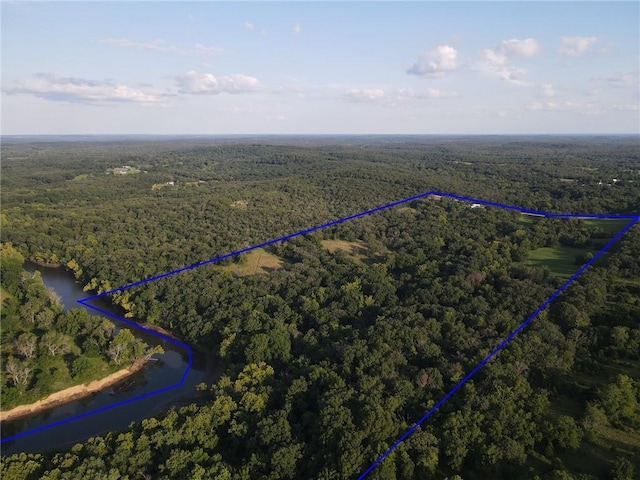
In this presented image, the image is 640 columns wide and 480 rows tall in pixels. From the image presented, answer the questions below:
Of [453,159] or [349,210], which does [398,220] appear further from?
[453,159]

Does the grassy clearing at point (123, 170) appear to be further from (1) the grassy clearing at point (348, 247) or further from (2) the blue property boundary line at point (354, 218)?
(1) the grassy clearing at point (348, 247)

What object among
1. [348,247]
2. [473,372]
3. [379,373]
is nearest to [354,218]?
[348,247]

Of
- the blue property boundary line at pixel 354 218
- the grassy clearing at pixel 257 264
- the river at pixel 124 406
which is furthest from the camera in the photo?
the grassy clearing at pixel 257 264

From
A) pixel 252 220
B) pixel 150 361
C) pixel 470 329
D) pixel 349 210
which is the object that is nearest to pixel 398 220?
pixel 349 210

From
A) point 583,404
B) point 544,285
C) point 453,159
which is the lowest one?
point 583,404

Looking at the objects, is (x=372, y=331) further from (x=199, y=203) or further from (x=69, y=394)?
(x=199, y=203)

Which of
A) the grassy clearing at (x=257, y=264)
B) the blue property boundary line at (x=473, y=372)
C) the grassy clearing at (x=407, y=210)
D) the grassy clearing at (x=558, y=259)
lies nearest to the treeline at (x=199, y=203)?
the grassy clearing at (x=257, y=264)

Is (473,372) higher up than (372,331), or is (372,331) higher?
(372,331)
